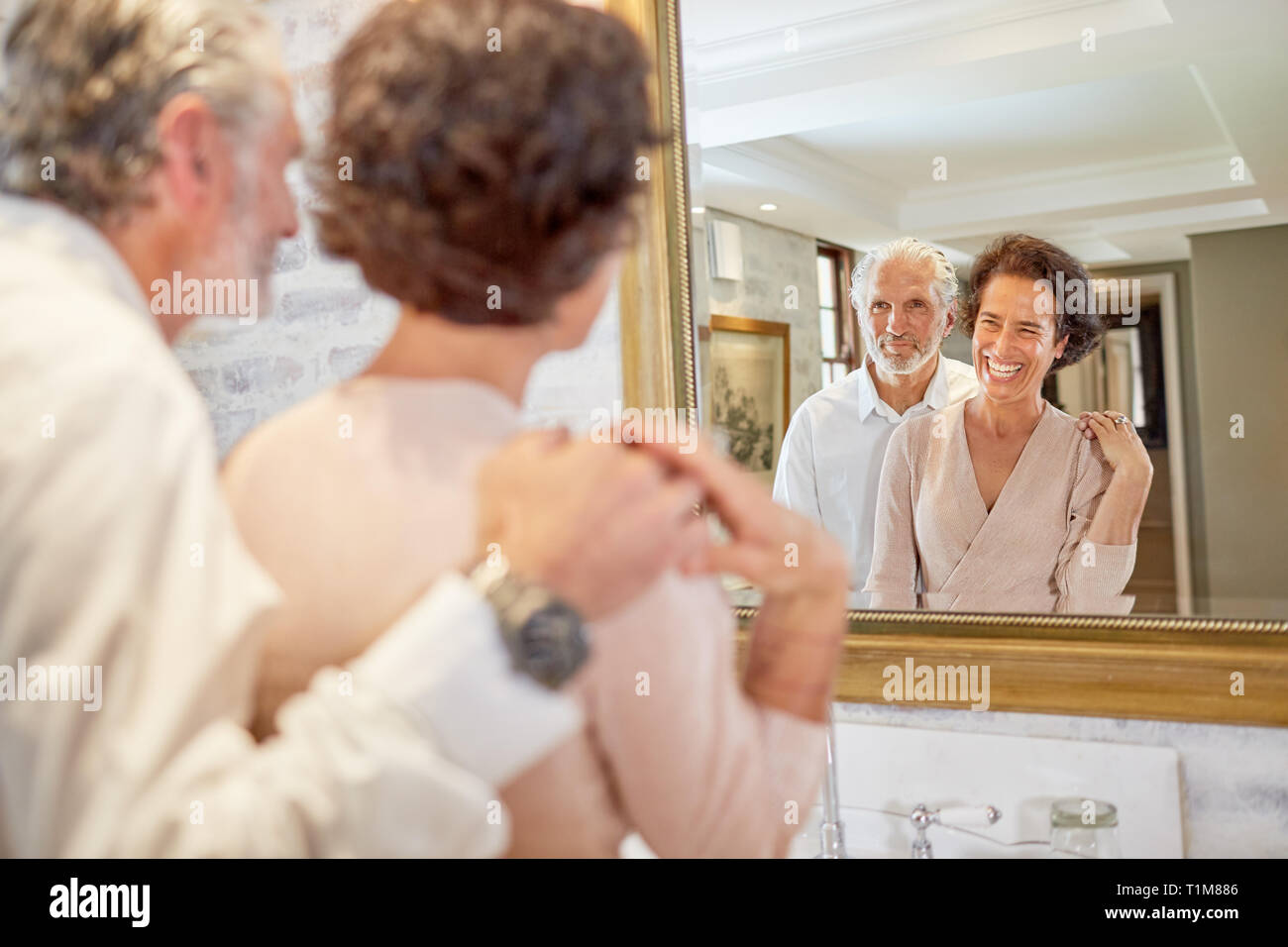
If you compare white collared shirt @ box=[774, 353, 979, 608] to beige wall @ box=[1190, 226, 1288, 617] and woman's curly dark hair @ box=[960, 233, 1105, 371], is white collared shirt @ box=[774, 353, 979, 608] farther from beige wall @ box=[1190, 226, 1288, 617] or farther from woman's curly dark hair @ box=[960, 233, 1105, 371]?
beige wall @ box=[1190, 226, 1288, 617]

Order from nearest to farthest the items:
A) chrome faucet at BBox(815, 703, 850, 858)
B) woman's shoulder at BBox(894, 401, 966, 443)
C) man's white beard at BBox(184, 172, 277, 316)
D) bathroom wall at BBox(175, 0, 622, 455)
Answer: man's white beard at BBox(184, 172, 277, 316) → chrome faucet at BBox(815, 703, 850, 858) → woman's shoulder at BBox(894, 401, 966, 443) → bathroom wall at BBox(175, 0, 622, 455)

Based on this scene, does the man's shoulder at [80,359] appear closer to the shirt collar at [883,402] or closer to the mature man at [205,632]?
the mature man at [205,632]

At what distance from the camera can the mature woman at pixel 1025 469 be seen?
1056 mm

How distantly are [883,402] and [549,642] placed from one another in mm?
749

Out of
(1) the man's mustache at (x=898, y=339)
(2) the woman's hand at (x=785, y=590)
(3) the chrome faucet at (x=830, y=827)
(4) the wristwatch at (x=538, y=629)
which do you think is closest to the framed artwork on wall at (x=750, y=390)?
(1) the man's mustache at (x=898, y=339)

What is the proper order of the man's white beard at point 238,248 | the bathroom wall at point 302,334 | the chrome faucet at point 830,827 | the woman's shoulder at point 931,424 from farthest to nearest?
the bathroom wall at point 302,334
the woman's shoulder at point 931,424
the chrome faucet at point 830,827
the man's white beard at point 238,248

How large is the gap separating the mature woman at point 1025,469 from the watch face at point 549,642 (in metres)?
0.72

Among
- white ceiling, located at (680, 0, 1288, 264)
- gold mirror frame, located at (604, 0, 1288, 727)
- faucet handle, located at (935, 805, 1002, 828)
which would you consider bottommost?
faucet handle, located at (935, 805, 1002, 828)

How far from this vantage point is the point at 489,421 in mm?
541

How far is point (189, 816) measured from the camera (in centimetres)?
45

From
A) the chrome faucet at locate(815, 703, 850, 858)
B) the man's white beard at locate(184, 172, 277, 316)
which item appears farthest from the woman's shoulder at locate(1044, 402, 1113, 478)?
the man's white beard at locate(184, 172, 277, 316)

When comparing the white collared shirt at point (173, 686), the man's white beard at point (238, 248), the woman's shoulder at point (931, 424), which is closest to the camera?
the white collared shirt at point (173, 686)

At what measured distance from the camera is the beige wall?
39.6 inches
